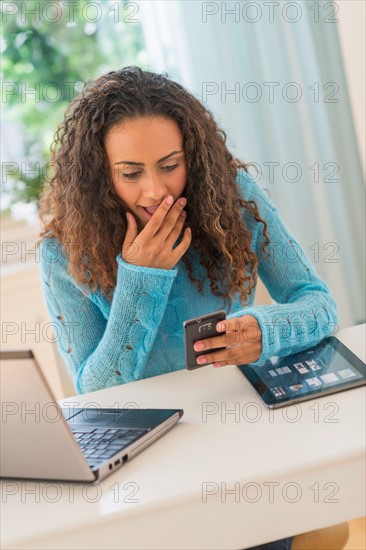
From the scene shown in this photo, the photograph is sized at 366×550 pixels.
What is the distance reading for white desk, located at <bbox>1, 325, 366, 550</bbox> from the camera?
3.31 feet

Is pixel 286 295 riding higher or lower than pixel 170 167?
lower

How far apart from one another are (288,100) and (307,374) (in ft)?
5.26

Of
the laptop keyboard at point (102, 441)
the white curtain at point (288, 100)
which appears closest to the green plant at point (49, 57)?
the white curtain at point (288, 100)

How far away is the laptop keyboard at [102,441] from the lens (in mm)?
1117

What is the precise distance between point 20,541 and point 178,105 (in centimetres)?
87

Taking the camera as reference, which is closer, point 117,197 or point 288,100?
point 117,197

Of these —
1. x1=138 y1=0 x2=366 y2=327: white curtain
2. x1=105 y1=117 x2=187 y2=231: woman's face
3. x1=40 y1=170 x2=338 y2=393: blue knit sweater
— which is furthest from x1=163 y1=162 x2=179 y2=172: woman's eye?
x1=138 y1=0 x2=366 y2=327: white curtain

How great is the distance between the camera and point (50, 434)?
104cm

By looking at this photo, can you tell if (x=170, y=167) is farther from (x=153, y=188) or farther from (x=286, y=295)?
(x=286, y=295)

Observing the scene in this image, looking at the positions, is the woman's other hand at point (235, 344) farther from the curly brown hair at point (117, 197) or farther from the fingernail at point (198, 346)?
the curly brown hair at point (117, 197)

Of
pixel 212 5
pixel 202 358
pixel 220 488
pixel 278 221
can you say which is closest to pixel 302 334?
pixel 202 358

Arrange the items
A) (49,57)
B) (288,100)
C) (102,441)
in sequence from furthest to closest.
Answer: (49,57), (288,100), (102,441)

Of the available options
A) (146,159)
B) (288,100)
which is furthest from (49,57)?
(146,159)

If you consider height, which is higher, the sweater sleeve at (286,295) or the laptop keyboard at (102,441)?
the sweater sleeve at (286,295)
